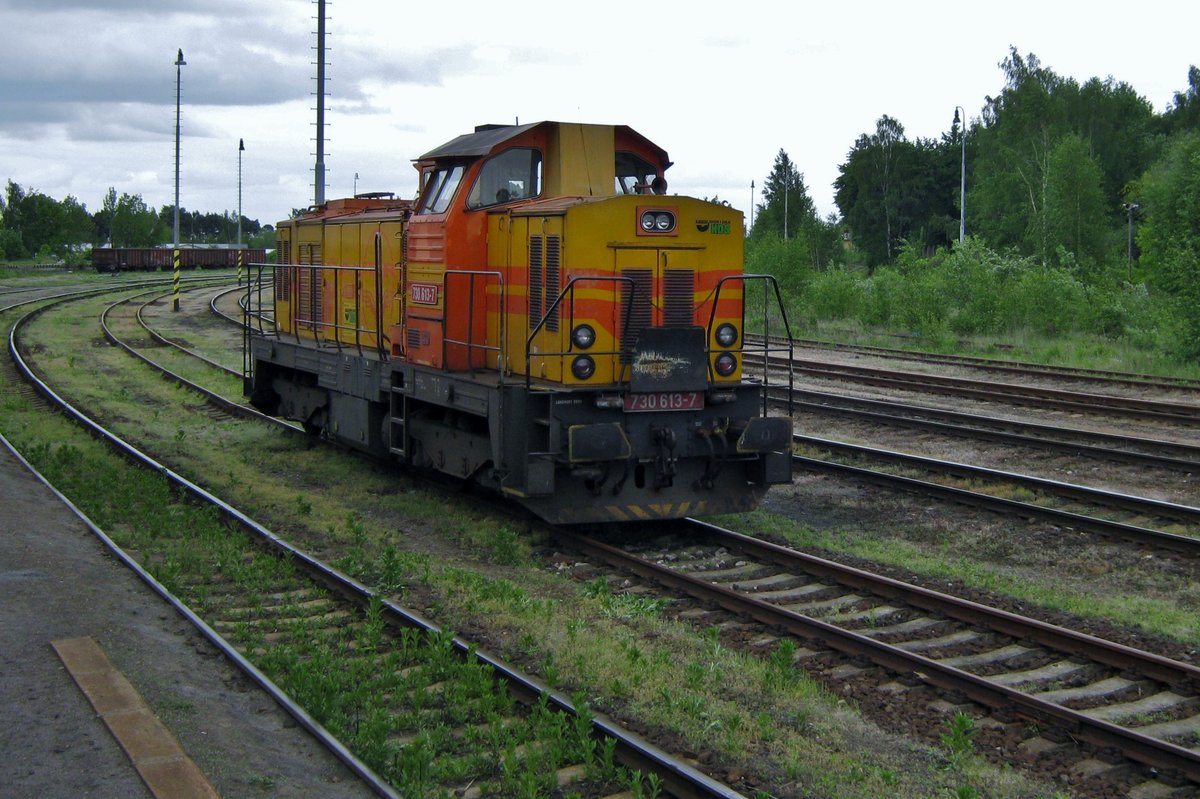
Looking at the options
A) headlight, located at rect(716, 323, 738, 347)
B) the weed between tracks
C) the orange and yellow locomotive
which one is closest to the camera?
the weed between tracks

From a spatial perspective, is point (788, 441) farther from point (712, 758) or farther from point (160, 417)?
point (160, 417)

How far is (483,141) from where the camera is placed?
1038cm

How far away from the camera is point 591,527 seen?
10500 millimetres

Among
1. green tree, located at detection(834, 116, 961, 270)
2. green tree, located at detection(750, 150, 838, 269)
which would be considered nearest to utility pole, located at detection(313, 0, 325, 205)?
green tree, located at detection(750, 150, 838, 269)

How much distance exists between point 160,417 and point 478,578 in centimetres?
1019

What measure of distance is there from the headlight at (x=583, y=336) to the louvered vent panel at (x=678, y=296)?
72 centimetres

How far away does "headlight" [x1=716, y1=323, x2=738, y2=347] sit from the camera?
10.1 metres

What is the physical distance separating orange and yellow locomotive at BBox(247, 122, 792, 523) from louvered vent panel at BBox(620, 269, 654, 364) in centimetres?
1

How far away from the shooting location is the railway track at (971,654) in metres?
5.77

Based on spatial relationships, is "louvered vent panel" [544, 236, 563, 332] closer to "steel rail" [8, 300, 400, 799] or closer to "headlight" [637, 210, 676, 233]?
"headlight" [637, 210, 676, 233]

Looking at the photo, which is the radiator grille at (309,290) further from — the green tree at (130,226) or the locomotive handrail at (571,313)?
the green tree at (130,226)

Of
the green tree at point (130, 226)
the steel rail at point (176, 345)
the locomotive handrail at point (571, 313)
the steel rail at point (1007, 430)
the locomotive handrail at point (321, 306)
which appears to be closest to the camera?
the locomotive handrail at point (571, 313)

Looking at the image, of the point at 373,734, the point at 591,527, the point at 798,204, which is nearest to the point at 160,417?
the point at 591,527

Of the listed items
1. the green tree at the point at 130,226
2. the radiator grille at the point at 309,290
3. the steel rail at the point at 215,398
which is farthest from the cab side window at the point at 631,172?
the green tree at the point at 130,226
